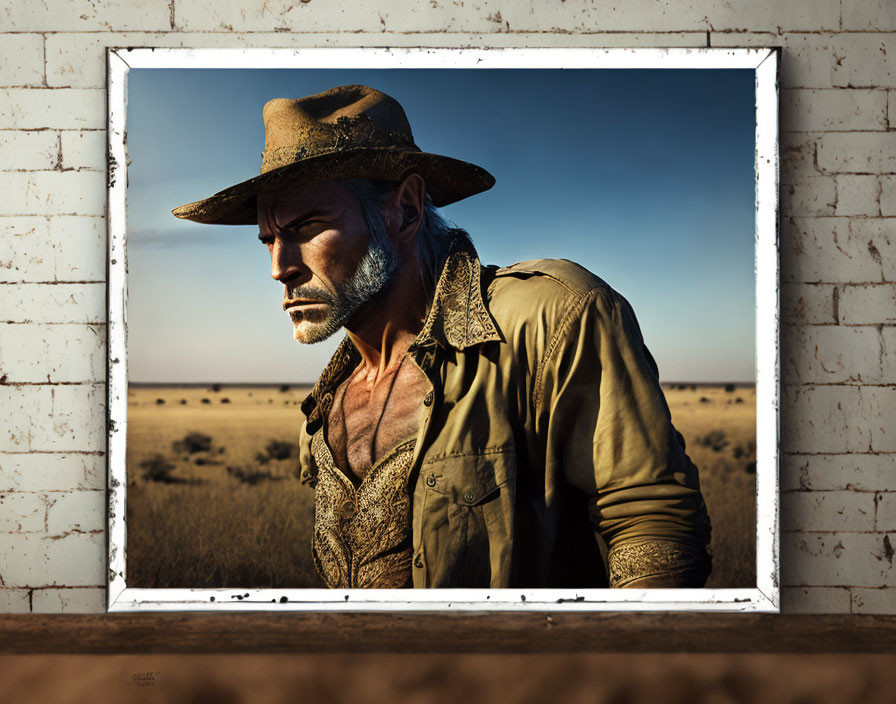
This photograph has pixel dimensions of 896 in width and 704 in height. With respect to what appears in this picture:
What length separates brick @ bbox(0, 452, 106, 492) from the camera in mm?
2102

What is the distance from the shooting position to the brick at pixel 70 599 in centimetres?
208

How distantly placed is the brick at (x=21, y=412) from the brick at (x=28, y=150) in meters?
0.64

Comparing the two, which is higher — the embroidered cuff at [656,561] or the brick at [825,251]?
the brick at [825,251]

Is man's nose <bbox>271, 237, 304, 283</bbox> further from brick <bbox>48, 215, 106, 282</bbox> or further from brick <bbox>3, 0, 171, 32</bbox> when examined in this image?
brick <bbox>3, 0, 171, 32</bbox>

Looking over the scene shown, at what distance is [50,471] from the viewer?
82.7 inches

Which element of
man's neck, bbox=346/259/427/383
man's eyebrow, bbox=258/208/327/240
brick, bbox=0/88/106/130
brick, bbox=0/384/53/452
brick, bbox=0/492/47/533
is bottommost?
brick, bbox=0/492/47/533

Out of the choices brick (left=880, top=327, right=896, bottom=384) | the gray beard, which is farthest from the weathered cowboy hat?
brick (left=880, top=327, right=896, bottom=384)

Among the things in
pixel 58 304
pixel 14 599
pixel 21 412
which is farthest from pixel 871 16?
pixel 14 599

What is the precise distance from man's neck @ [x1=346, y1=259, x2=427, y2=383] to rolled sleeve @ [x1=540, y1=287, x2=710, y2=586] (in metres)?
0.40

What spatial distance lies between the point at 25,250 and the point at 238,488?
36.8 inches

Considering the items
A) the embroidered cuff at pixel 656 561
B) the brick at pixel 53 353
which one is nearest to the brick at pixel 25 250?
the brick at pixel 53 353

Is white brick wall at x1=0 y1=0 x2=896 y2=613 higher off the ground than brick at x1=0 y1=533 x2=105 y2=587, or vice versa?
white brick wall at x1=0 y1=0 x2=896 y2=613

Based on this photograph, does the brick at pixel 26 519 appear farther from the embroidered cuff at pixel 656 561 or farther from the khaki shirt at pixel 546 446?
the embroidered cuff at pixel 656 561

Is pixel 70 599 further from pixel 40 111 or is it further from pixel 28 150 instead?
pixel 40 111
